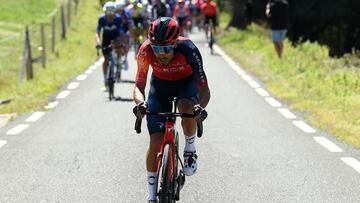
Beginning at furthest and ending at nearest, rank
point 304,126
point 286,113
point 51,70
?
point 51,70 < point 286,113 < point 304,126

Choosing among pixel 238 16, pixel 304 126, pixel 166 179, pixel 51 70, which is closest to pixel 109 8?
pixel 304 126

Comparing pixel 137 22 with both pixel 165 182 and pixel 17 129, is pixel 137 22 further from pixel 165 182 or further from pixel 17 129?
pixel 165 182

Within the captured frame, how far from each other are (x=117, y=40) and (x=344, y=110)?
491 centimetres

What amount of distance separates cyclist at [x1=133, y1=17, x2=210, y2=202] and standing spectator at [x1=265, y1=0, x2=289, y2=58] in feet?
44.1

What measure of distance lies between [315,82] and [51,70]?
7.14 metres

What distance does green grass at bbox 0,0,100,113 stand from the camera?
45.9 ft

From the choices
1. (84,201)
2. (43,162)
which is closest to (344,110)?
(43,162)

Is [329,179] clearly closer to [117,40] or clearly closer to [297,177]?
[297,177]

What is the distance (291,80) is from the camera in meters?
16.2

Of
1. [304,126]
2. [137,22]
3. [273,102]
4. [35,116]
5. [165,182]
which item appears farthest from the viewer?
[137,22]

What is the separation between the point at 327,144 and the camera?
9.59 m

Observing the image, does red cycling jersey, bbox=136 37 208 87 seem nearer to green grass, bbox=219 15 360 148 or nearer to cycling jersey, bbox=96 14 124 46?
green grass, bbox=219 15 360 148

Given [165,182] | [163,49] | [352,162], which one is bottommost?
[352,162]

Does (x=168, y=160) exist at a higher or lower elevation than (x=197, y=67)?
lower
